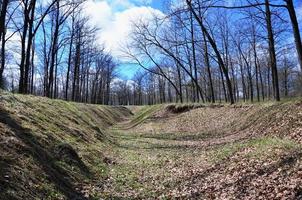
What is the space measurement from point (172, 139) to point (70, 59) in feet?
82.6

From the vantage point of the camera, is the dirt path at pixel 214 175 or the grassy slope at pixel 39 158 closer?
the grassy slope at pixel 39 158

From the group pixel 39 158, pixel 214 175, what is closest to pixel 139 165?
pixel 214 175

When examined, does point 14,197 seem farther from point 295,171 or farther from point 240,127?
point 240,127

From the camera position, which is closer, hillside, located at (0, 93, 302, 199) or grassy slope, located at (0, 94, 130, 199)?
grassy slope, located at (0, 94, 130, 199)

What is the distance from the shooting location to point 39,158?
9.35 m

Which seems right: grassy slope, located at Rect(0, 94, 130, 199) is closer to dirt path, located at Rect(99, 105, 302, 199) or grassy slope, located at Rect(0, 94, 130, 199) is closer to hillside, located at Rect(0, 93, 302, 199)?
hillside, located at Rect(0, 93, 302, 199)

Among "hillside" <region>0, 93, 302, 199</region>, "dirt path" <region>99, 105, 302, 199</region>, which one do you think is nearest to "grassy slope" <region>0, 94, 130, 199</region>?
"hillside" <region>0, 93, 302, 199</region>

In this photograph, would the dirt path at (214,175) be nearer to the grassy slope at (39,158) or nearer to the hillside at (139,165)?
the hillside at (139,165)

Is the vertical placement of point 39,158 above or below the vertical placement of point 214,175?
above

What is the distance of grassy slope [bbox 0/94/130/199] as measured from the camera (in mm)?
7409

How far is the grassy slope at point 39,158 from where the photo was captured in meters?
7.41

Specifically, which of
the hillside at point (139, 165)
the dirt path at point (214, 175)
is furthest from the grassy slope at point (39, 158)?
the dirt path at point (214, 175)

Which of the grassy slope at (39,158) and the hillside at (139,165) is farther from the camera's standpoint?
the hillside at (139,165)

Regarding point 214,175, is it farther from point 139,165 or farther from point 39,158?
point 39,158
